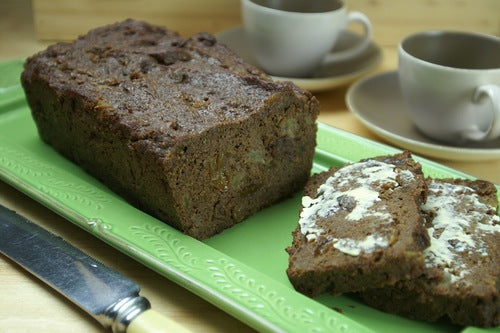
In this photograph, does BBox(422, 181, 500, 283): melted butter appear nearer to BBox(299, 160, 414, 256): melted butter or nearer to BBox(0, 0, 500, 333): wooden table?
BBox(299, 160, 414, 256): melted butter

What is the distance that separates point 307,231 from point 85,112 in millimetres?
914

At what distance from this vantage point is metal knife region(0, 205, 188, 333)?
1703 millimetres

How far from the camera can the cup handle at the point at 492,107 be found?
259 cm

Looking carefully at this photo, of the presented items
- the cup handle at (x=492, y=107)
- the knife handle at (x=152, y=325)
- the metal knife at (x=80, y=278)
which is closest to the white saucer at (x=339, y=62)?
the cup handle at (x=492, y=107)

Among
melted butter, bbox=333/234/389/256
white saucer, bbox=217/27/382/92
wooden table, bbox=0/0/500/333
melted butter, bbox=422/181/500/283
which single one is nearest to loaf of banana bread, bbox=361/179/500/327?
melted butter, bbox=422/181/500/283

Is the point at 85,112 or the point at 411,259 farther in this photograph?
the point at 85,112

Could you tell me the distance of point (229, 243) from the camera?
7.07 feet

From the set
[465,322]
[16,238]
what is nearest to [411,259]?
[465,322]

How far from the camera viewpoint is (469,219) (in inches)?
79.6

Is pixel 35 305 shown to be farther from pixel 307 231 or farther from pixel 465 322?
pixel 465 322

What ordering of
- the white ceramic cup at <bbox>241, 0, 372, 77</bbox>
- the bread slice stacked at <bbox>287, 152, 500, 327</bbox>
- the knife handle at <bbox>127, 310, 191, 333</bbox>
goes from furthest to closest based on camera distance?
the white ceramic cup at <bbox>241, 0, 372, 77</bbox>
the bread slice stacked at <bbox>287, 152, 500, 327</bbox>
the knife handle at <bbox>127, 310, 191, 333</bbox>

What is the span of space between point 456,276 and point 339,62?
1955 millimetres

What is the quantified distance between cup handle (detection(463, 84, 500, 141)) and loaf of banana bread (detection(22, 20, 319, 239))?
750 mm

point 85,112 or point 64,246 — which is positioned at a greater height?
point 85,112
